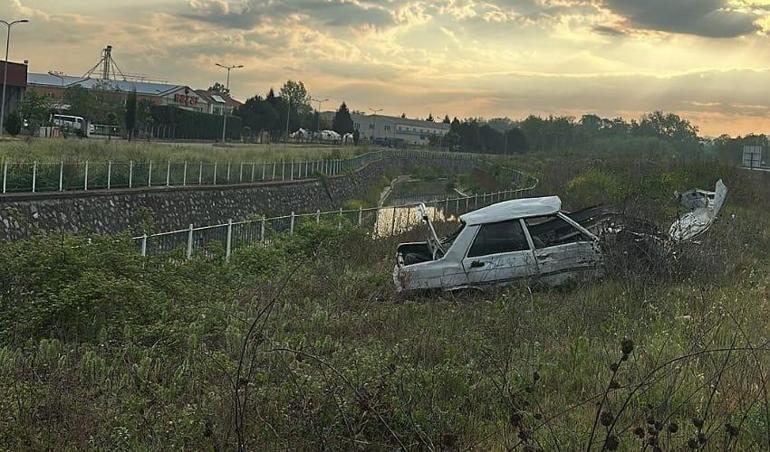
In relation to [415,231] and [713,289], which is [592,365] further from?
[415,231]

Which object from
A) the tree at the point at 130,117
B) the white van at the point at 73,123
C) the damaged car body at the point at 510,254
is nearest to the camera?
the damaged car body at the point at 510,254

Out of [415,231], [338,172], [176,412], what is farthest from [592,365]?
[338,172]

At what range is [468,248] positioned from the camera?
11281mm

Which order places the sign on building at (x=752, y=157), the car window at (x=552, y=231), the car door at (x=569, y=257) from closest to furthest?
1. the car door at (x=569, y=257)
2. the car window at (x=552, y=231)
3. the sign on building at (x=752, y=157)

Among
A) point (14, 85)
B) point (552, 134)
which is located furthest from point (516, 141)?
point (14, 85)

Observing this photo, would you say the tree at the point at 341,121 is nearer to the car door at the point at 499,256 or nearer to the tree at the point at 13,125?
the tree at the point at 13,125

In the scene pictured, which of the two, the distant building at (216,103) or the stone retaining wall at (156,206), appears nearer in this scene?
the stone retaining wall at (156,206)

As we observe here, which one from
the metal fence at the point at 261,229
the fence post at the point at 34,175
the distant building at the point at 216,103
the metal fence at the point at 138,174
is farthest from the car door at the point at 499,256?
the distant building at the point at 216,103

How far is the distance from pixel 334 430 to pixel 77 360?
3168 mm

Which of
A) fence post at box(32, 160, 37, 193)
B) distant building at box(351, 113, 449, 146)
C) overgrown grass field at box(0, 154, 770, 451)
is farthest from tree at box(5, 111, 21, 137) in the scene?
distant building at box(351, 113, 449, 146)

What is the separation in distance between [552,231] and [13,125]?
41.1m

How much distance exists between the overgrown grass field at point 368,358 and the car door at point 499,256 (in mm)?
331

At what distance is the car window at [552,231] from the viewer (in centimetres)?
1180

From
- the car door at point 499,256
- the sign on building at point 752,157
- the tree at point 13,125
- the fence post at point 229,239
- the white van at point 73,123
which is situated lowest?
the fence post at point 229,239
